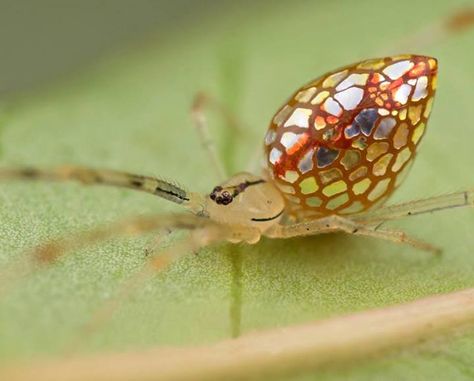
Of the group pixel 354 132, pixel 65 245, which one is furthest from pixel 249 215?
pixel 65 245

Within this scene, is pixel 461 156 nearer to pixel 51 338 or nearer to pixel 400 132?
pixel 400 132

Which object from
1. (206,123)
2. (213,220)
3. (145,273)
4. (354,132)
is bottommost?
(145,273)

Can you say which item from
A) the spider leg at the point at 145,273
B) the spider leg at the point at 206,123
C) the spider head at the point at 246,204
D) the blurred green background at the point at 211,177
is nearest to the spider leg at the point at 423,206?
the blurred green background at the point at 211,177

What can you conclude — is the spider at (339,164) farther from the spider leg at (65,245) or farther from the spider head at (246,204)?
the spider leg at (65,245)

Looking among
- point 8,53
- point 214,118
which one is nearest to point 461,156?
point 214,118

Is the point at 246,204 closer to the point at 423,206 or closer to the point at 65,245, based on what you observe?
the point at 423,206

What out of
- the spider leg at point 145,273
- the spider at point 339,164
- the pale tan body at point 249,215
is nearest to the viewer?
the spider leg at point 145,273
